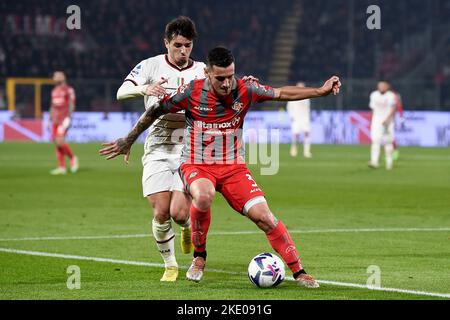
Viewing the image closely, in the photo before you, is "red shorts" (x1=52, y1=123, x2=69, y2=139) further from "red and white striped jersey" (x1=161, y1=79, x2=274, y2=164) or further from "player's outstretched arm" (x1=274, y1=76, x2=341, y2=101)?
"player's outstretched arm" (x1=274, y1=76, x2=341, y2=101)

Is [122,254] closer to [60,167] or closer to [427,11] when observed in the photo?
[60,167]

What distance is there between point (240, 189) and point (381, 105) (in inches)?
682

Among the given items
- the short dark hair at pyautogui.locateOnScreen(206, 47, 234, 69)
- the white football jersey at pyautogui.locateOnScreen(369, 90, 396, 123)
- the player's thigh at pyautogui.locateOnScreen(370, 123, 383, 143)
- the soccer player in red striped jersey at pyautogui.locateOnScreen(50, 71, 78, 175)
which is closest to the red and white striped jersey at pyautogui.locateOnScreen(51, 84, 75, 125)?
the soccer player in red striped jersey at pyautogui.locateOnScreen(50, 71, 78, 175)

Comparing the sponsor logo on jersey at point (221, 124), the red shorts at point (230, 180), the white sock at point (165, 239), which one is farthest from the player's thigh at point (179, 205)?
the sponsor logo on jersey at point (221, 124)

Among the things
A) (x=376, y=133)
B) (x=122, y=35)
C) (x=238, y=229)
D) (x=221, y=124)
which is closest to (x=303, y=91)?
(x=221, y=124)

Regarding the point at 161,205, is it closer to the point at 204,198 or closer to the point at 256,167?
the point at 204,198

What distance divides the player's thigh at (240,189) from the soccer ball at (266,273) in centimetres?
45

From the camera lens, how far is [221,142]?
8.49 meters

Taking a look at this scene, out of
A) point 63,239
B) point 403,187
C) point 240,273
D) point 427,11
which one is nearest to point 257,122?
point 427,11

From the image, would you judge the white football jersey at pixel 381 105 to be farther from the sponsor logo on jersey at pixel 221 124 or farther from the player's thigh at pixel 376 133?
the sponsor logo on jersey at pixel 221 124

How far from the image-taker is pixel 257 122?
127ft

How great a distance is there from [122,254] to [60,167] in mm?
12631

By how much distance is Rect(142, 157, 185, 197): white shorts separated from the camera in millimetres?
9125

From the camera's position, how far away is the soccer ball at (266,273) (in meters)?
8.05
